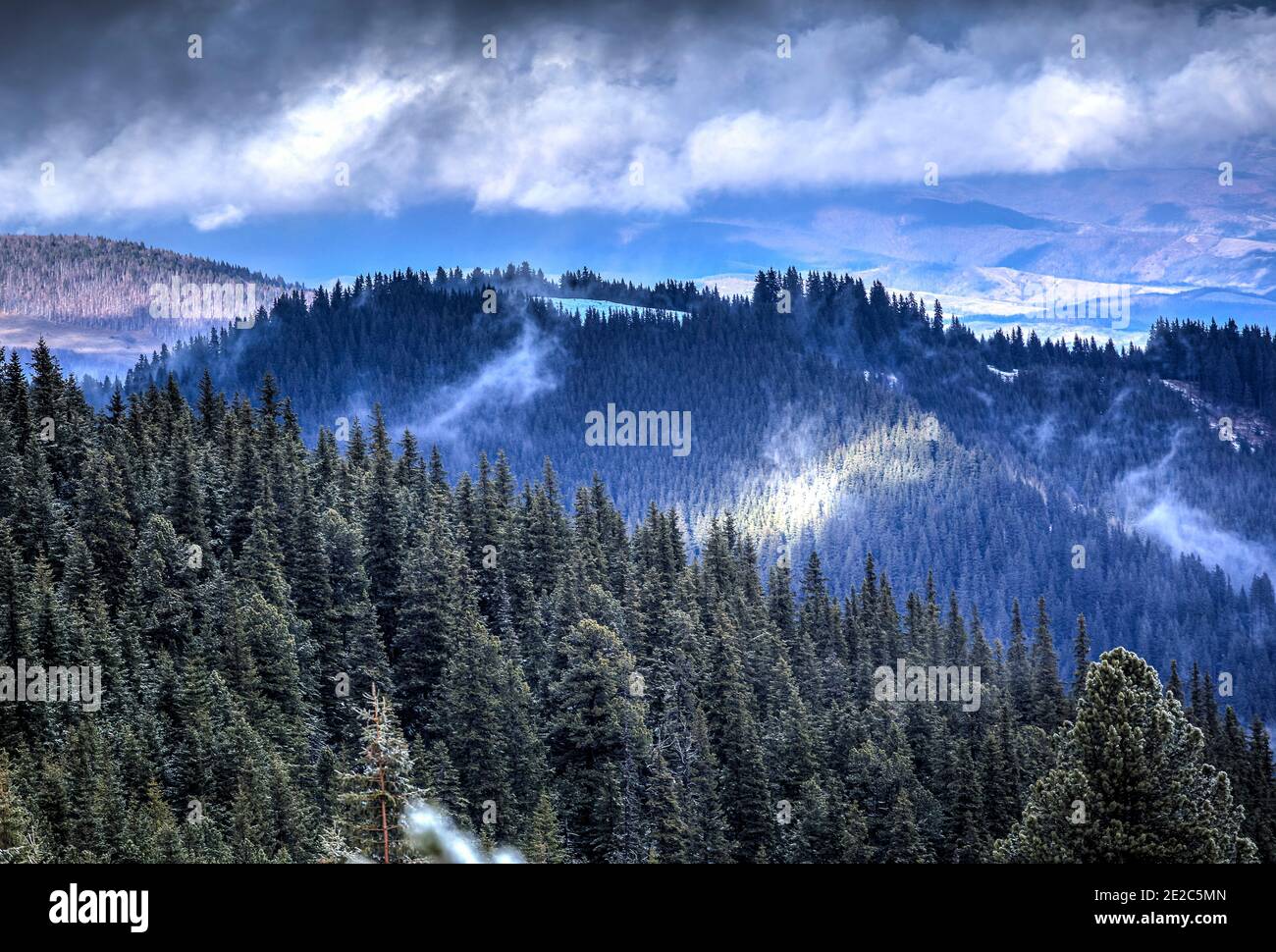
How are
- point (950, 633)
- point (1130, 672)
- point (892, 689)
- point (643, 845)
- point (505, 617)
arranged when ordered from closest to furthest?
1. point (1130, 672)
2. point (643, 845)
3. point (505, 617)
4. point (892, 689)
5. point (950, 633)

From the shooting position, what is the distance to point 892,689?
10881cm

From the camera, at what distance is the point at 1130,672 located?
41.1 metres

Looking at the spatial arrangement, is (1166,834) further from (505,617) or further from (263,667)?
(505,617)

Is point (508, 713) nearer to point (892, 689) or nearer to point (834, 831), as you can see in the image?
point (834, 831)

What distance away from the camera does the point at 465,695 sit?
75.3m

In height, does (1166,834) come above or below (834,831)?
above

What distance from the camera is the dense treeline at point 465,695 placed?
2034 inches

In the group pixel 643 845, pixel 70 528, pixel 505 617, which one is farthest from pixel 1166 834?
pixel 70 528

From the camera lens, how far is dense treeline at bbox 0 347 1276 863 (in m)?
51.7
